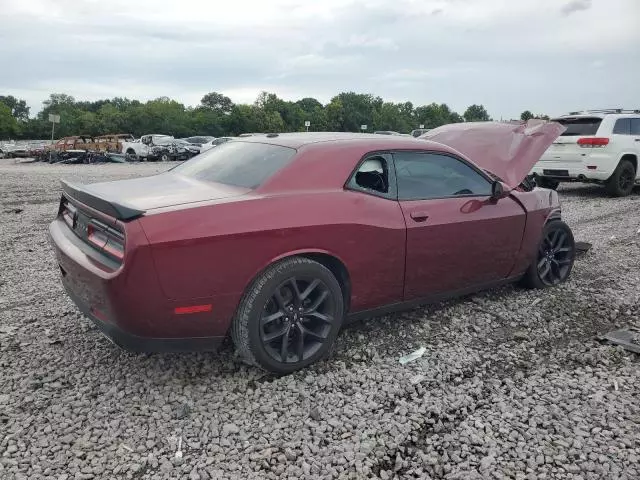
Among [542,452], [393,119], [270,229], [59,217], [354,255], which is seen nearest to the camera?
[542,452]

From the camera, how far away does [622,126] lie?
34.0 ft

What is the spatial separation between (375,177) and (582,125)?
853cm

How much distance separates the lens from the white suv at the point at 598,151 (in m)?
10.1

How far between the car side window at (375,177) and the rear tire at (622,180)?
8.67 meters

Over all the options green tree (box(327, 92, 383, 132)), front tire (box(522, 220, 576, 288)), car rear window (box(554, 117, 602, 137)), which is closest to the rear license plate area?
car rear window (box(554, 117, 602, 137))

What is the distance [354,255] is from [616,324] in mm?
2291

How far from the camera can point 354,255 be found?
3.32 metres

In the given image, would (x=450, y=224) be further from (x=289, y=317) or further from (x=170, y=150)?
(x=170, y=150)

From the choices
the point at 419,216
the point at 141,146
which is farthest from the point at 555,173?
the point at 141,146

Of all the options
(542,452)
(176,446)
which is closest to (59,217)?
(176,446)

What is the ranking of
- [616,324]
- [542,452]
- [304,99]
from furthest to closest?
1. [304,99]
2. [616,324]
3. [542,452]

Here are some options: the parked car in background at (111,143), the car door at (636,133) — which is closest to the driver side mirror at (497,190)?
the car door at (636,133)

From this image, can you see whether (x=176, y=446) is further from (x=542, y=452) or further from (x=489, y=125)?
(x=489, y=125)

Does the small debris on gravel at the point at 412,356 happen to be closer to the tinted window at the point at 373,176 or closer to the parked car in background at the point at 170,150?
the tinted window at the point at 373,176
